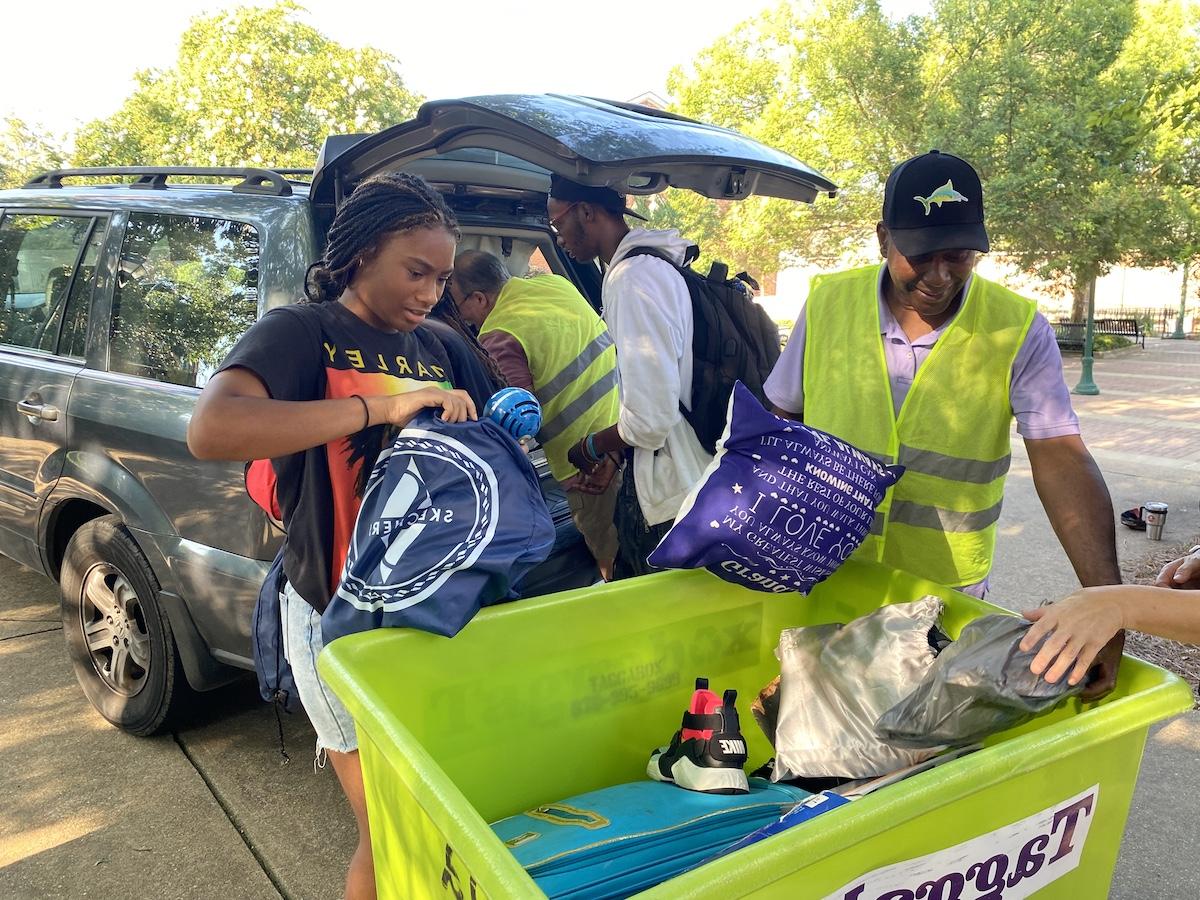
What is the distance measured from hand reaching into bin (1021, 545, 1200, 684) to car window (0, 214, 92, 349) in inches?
139

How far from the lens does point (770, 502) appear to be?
1.59 metres

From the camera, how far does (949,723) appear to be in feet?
4.39

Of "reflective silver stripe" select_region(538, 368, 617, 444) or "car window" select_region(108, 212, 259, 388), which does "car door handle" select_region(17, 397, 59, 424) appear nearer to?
"car window" select_region(108, 212, 259, 388)

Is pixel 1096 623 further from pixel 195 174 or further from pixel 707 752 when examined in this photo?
pixel 195 174

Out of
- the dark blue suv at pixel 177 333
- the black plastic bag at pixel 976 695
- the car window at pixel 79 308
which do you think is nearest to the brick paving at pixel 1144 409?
the dark blue suv at pixel 177 333

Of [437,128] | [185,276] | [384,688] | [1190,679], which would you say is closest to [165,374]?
[185,276]

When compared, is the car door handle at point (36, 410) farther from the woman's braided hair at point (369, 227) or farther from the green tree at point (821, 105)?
the green tree at point (821, 105)

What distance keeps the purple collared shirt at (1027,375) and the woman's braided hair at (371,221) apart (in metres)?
1.04

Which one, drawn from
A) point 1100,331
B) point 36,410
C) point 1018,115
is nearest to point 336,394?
point 36,410

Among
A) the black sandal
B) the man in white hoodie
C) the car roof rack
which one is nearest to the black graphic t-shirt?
the man in white hoodie

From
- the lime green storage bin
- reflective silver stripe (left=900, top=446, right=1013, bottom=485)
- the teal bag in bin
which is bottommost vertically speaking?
the teal bag in bin

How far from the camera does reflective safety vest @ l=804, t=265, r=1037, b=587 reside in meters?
1.95

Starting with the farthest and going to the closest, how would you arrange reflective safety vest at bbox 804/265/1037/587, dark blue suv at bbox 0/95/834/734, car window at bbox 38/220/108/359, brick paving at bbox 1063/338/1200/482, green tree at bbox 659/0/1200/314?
green tree at bbox 659/0/1200/314, brick paving at bbox 1063/338/1200/482, car window at bbox 38/220/108/359, dark blue suv at bbox 0/95/834/734, reflective safety vest at bbox 804/265/1037/587

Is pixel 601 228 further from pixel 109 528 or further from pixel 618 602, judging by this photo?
pixel 109 528
